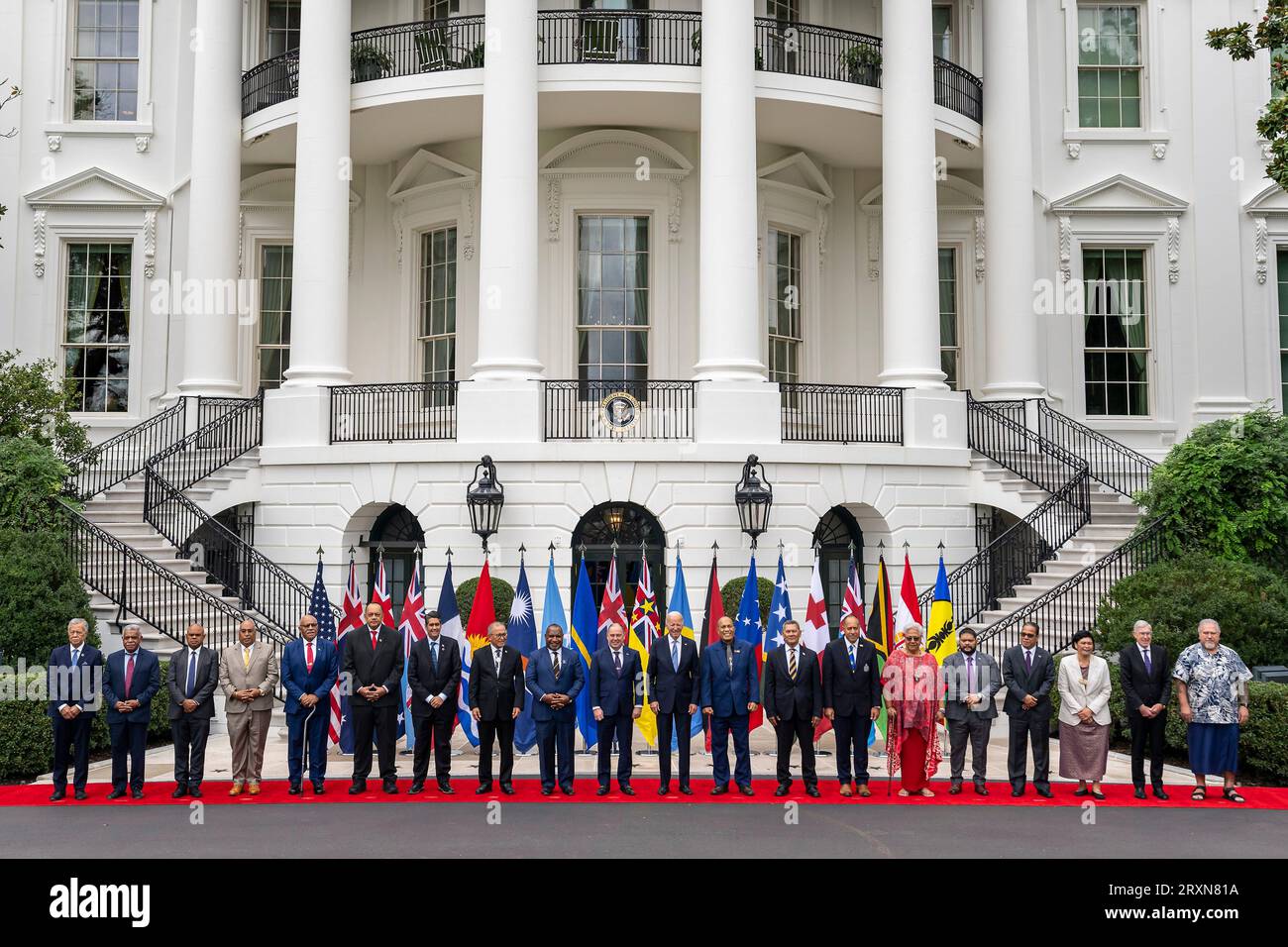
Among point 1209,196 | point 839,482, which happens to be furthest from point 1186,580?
point 1209,196

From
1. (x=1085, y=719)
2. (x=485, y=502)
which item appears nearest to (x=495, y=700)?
(x=1085, y=719)

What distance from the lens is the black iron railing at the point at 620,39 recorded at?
21672 millimetres

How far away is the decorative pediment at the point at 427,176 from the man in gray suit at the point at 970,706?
1393 centimetres

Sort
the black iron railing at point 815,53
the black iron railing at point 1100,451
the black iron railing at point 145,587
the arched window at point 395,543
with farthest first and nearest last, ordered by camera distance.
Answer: the black iron railing at point 1100,451, the black iron railing at point 815,53, the arched window at point 395,543, the black iron railing at point 145,587

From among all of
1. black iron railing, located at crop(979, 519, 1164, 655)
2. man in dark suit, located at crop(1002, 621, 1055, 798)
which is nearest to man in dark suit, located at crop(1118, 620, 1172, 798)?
man in dark suit, located at crop(1002, 621, 1055, 798)

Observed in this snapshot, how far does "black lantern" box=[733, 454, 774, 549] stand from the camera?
18438 millimetres

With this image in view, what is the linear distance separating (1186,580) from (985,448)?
21.6 ft

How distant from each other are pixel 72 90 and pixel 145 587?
12395 millimetres

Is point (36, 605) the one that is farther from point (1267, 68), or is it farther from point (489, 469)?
point (1267, 68)

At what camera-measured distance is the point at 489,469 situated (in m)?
18.5

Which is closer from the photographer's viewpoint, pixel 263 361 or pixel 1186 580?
pixel 1186 580

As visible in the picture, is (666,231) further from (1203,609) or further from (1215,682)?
(1215,682)

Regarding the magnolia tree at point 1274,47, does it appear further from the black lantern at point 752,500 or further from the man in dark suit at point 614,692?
the man in dark suit at point 614,692

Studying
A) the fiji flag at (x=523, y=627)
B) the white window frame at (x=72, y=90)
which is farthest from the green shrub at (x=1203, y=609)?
the white window frame at (x=72, y=90)
